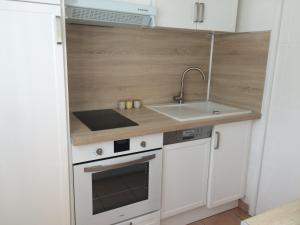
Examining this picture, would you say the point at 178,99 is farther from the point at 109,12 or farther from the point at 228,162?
the point at 109,12

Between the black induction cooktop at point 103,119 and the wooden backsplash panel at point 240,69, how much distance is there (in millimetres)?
1095

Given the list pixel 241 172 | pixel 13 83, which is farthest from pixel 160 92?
pixel 13 83

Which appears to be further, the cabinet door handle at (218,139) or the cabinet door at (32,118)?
the cabinet door handle at (218,139)

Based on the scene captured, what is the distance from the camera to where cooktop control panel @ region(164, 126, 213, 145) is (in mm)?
1826

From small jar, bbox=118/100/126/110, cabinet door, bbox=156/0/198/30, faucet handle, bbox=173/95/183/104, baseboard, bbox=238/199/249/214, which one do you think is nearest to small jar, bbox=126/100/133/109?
small jar, bbox=118/100/126/110

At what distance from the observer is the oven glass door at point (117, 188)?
1549 mm

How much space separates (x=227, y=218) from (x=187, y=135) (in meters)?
0.95

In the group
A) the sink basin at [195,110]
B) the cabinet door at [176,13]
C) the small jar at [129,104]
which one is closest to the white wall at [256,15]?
the cabinet door at [176,13]

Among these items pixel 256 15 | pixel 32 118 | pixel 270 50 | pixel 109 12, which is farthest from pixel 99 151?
pixel 256 15

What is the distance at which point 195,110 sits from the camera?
7.69 ft

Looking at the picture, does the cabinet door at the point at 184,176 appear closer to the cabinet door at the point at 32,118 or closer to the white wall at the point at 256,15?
the cabinet door at the point at 32,118

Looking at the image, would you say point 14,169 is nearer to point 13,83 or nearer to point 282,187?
point 13,83

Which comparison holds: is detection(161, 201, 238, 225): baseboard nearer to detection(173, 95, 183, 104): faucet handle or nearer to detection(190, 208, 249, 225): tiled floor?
detection(190, 208, 249, 225): tiled floor

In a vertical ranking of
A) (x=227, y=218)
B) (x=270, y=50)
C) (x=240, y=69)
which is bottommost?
(x=227, y=218)
